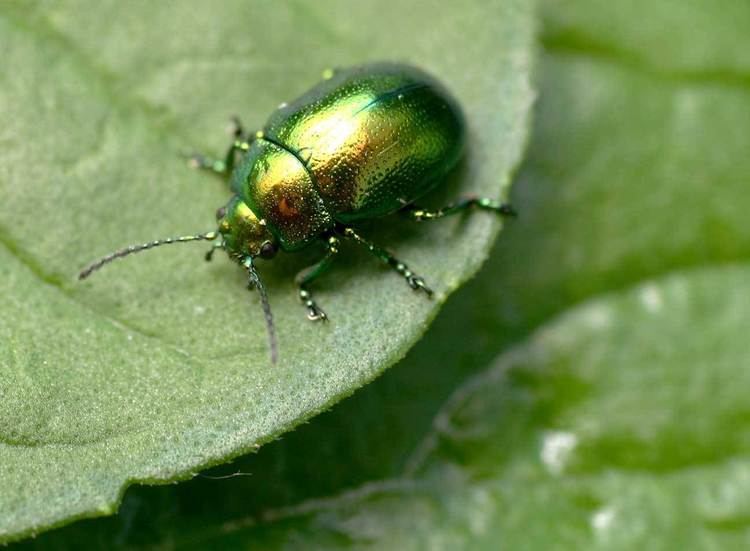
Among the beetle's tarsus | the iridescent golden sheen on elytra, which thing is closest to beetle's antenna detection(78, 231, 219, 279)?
the iridescent golden sheen on elytra

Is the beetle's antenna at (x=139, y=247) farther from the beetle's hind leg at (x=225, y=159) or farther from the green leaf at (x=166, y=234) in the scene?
the beetle's hind leg at (x=225, y=159)

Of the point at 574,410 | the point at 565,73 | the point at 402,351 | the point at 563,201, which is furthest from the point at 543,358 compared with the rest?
the point at 565,73

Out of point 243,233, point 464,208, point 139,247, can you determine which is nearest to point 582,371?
point 464,208

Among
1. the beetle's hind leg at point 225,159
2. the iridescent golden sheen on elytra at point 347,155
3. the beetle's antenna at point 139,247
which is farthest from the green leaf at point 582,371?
the beetle's hind leg at point 225,159

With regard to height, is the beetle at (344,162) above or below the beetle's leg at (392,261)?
above

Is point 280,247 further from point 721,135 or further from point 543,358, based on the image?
point 721,135

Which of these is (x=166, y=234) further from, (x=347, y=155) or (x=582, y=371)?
(x=582, y=371)
